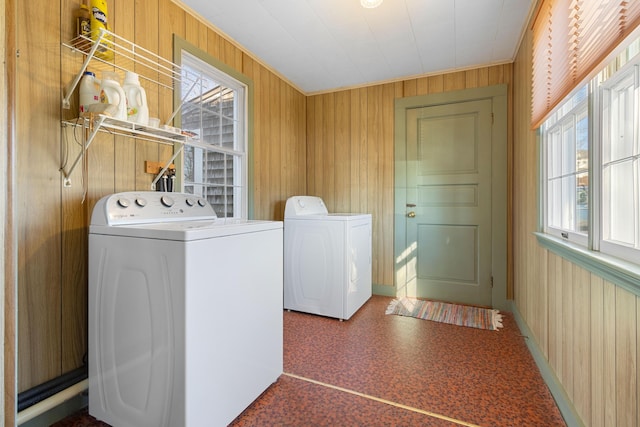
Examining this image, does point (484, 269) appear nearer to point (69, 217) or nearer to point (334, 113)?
point (334, 113)

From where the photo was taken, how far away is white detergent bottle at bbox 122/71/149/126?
1.57 meters

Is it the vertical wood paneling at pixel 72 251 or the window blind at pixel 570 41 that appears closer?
the window blind at pixel 570 41

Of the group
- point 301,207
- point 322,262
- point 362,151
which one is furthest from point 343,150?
point 322,262

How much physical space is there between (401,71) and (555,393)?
9.26 feet

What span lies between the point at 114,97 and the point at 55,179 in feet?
1.56

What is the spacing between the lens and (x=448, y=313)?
9.25 feet

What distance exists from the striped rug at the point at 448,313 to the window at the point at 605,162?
3.97 ft

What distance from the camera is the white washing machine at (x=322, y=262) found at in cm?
265

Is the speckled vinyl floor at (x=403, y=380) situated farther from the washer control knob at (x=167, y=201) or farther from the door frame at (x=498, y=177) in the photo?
the washer control knob at (x=167, y=201)

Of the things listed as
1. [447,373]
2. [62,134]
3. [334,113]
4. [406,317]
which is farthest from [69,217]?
[334,113]

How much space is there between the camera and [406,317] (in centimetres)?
275

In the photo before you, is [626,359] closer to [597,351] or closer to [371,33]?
[597,351]

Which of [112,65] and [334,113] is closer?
[112,65]

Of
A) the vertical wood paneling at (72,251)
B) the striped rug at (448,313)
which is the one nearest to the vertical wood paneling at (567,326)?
the striped rug at (448,313)
